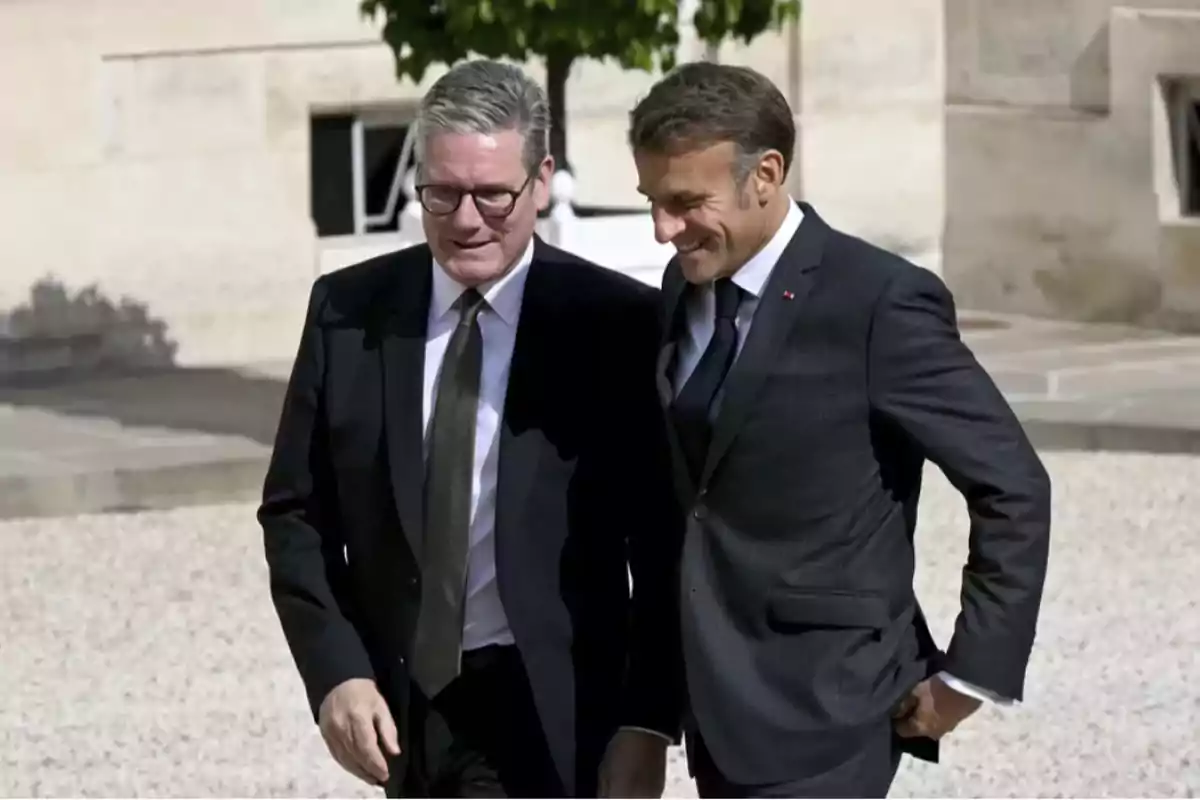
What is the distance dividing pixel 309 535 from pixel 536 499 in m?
0.34

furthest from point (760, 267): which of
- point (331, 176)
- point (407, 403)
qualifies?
point (331, 176)

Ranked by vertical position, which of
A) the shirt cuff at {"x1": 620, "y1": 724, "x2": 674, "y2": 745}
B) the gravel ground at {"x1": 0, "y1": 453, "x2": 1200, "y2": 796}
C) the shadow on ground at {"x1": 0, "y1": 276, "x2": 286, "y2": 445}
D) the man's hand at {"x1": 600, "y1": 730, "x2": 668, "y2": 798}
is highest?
the shirt cuff at {"x1": 620, "y1": 724, "x2": 674, "y2": 745}

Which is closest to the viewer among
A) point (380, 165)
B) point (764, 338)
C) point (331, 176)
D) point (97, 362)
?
point (764, 338)

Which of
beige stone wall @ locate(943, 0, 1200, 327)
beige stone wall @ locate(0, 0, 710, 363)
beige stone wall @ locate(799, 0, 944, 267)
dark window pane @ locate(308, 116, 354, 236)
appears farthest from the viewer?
beige stone wall @ locate(799, 0, 944, 267)

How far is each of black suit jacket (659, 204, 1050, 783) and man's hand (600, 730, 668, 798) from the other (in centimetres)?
14

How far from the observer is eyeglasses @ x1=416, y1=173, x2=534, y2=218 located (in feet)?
9.27

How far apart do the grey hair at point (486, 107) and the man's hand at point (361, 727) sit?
692 mm

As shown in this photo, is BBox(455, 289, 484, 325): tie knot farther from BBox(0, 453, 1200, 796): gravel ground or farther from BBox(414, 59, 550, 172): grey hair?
BBox(0, 453, 1200, 796): gravel ground

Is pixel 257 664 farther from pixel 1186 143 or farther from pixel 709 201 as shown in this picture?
pixel 1186 143

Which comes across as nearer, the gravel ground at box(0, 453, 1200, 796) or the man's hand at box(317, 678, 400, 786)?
the man's hand at box(317, 678, 400, 786)

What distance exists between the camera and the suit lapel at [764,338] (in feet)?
9.14

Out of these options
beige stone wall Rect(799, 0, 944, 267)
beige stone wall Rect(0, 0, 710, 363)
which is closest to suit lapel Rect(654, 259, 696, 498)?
beige stone wall Rect(0, 0, 710, 363)

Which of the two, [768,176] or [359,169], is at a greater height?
[768,176]

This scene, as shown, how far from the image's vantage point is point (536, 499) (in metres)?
2.95
